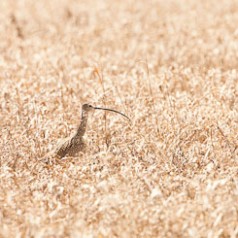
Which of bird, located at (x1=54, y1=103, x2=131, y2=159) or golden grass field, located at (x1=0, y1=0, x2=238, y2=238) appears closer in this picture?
golden grass field, located at (x1=0, y1=0, x2=238, y2=238)

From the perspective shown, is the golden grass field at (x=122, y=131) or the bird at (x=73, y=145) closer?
the golden grass field at (x=122, y=131)

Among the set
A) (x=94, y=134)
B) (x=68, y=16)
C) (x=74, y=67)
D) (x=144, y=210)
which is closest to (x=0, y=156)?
(x=94, y=134)

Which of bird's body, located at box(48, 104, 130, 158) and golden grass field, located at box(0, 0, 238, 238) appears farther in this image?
bird's body, located at box(48, 104, 130, 158)

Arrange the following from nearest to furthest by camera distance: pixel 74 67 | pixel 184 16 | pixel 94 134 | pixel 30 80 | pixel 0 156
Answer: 1. pixel 0 156
2. pixel 94 134
3. pixel 30 80
4. pixel 74 67
5. pixel 184 16

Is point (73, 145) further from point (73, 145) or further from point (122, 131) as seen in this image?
point (122, 131)

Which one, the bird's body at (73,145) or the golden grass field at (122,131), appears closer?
the golden grass field at (122,131)

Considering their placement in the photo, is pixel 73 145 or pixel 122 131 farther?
pixel 122 131

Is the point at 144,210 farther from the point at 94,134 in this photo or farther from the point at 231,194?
the point at 94,134

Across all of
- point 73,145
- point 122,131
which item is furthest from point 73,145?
point 122,131
